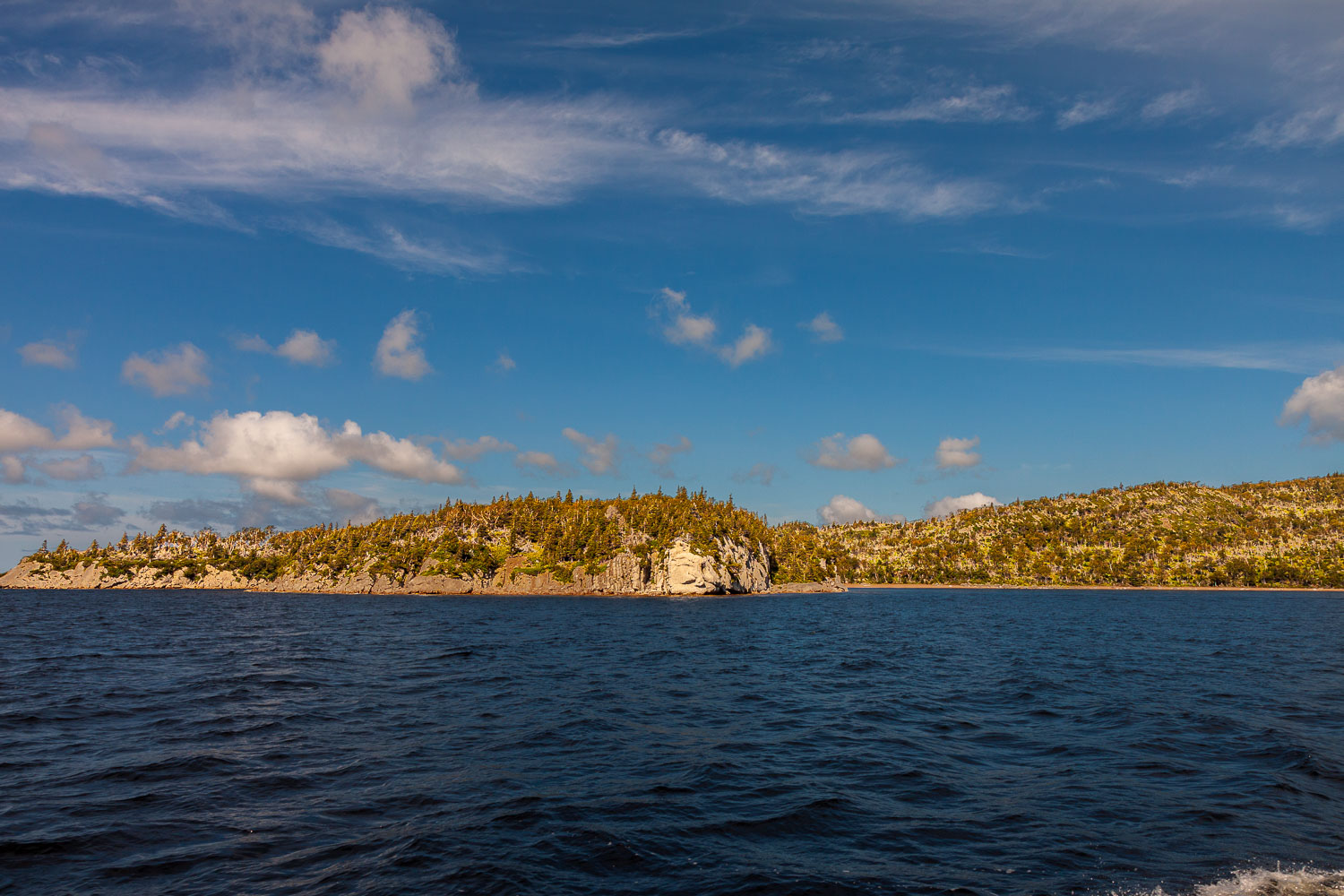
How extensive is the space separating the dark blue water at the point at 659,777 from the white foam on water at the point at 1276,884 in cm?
9

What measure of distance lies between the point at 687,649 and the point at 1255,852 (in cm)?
4517

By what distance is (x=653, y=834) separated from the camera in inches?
631

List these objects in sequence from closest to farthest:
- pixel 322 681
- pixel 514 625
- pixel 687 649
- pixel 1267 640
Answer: pixel 322 681
pixel 687 649
pixel 1267 640
pixel 514 625

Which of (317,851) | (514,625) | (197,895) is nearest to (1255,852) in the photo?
(317,851)

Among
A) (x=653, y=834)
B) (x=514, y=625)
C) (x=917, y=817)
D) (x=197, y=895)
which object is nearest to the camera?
(x=197, y=895)

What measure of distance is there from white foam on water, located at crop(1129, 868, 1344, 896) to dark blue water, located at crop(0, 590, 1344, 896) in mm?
87

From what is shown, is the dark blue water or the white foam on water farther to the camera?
the dark blue water

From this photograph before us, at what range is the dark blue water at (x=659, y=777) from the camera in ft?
46.1

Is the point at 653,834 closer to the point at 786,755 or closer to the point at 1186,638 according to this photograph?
the point at 786,755

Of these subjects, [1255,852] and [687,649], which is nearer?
[1255,852]

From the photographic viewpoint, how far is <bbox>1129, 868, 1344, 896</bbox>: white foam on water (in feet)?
42.7

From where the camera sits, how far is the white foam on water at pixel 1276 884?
13.0 meters

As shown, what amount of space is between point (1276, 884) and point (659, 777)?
48.1ft

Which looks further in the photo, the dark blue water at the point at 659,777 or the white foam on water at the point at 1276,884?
the dark blue water at the point at 659,777
